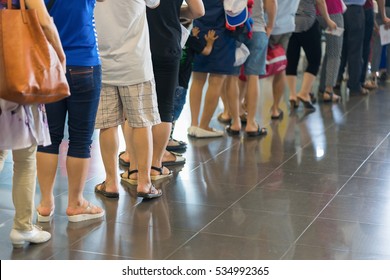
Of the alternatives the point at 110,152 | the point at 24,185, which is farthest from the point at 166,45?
the point at 24,185

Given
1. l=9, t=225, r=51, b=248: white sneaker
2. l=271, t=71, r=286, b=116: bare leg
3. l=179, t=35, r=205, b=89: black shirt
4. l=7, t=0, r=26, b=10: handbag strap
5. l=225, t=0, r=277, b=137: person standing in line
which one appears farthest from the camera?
l=271, t=71, r=286, b=116: bare leg

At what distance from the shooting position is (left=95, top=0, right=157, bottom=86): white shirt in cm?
449

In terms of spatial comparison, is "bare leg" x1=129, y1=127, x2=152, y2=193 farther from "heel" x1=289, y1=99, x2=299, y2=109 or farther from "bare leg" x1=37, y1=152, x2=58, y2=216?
"heel" x1=289, y1=99, x2=299, y2=109

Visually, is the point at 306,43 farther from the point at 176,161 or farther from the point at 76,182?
the point at 76,182

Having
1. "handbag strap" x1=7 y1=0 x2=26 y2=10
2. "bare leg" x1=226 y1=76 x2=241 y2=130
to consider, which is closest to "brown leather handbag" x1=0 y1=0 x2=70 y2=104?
"handbag strap" x1=7 y1=0 x2=26 y2=10

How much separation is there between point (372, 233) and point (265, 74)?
3.18m

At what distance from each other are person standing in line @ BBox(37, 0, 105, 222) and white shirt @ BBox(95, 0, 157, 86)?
39 cm

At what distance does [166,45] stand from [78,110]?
1.04 meters

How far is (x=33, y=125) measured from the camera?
144 inches

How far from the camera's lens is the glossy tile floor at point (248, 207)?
3969 millimetres

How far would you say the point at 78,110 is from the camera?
13.6 feet

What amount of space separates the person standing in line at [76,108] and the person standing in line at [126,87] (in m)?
0.39

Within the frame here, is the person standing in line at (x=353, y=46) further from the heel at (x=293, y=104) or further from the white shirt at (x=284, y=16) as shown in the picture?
the white shirt at (x=284, y=16)

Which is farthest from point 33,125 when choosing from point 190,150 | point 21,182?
point 190,150
